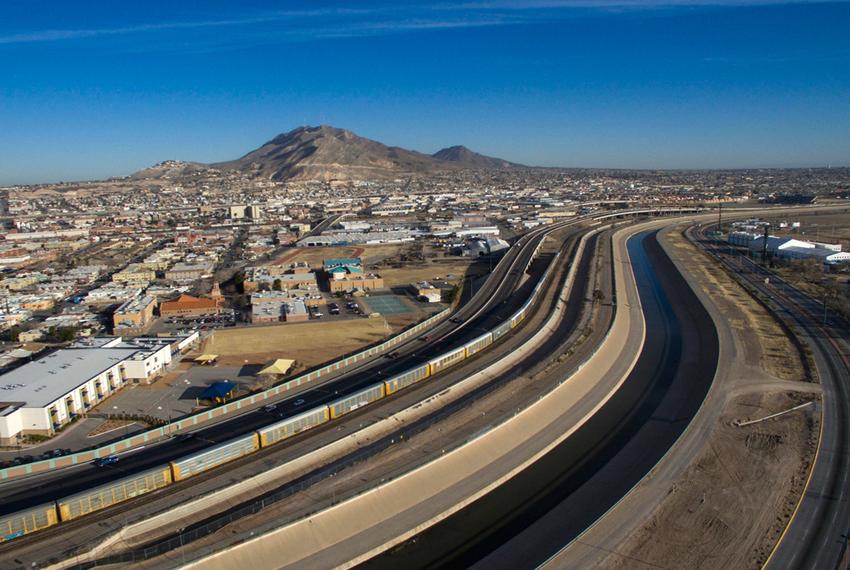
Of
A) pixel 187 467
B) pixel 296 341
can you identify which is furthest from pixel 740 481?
pixel 296 341

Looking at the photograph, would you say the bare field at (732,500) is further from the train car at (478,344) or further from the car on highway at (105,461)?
the car on highway at (105,461)

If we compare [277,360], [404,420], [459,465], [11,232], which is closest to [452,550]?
[459,465]

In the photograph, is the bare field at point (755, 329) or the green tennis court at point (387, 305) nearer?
the bare field at point (755, 329)

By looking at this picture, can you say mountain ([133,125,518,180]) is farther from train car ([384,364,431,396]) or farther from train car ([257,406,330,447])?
train car ([257,406,330,447])

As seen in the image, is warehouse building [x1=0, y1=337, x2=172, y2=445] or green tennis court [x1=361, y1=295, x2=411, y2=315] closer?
warehouse building [x1=0, y1=337, x2=172, y2=445]

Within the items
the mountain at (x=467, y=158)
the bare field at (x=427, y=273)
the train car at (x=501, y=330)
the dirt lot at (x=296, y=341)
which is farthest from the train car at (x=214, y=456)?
the mountain at (x=467, y=158)

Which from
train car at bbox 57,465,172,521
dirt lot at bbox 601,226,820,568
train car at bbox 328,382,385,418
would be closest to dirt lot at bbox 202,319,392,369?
train car at bbox 328,382,385,418

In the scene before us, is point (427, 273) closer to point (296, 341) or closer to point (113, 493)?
point (296, 341)
